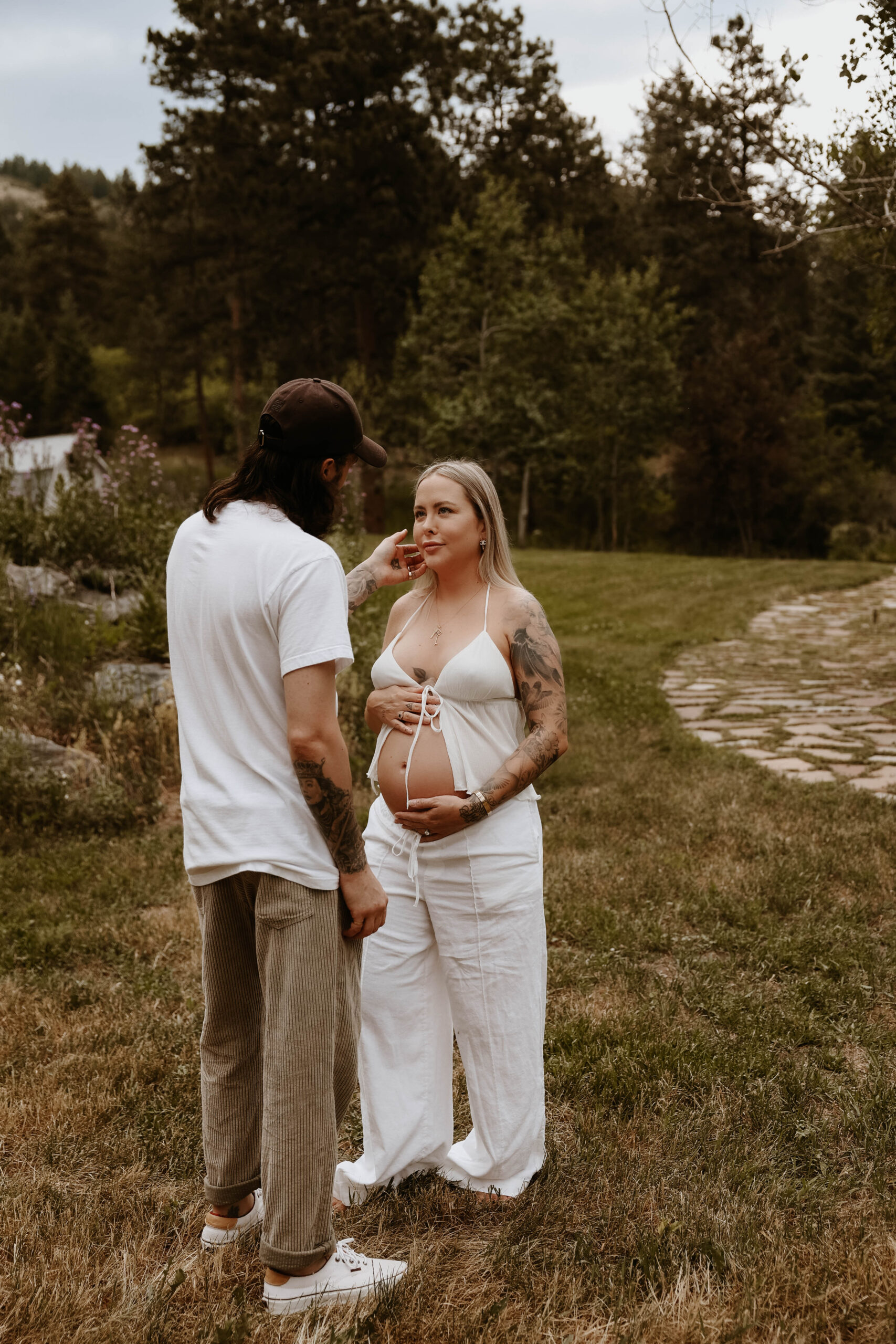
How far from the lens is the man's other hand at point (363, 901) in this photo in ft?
7.57

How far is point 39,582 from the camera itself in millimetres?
9031

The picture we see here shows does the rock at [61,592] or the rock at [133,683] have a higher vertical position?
the rock at [61,592]

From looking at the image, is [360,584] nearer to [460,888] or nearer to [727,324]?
[460,888]

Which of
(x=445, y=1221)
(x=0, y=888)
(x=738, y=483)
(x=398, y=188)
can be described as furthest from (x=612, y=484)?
(x=445, y=1221)

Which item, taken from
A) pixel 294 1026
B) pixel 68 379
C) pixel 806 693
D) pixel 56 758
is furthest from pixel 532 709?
pixel 68 379

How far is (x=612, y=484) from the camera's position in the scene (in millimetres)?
28797

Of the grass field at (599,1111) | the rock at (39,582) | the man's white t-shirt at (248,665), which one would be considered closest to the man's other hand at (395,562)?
the man's white t-shirt at (248,665)

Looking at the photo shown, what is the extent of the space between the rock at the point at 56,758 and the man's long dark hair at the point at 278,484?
183 inches

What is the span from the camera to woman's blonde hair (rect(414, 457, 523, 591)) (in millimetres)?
3021

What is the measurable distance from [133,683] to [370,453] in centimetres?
557

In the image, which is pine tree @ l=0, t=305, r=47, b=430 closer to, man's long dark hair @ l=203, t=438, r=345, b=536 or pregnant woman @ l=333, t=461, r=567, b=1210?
pregnant woman @ l=333, t=461, r=567, b=1210

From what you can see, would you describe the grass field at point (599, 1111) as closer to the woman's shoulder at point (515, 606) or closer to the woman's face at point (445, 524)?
the woman's shoulder at point (515, 606)

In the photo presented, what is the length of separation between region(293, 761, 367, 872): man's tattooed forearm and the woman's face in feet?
3.20

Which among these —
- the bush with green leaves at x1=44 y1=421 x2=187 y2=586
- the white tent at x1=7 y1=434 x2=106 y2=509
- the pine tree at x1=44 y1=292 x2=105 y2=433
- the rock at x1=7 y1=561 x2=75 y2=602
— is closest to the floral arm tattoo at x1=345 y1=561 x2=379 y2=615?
the rock at x1=7 y1=561 x2=75 y2=602
